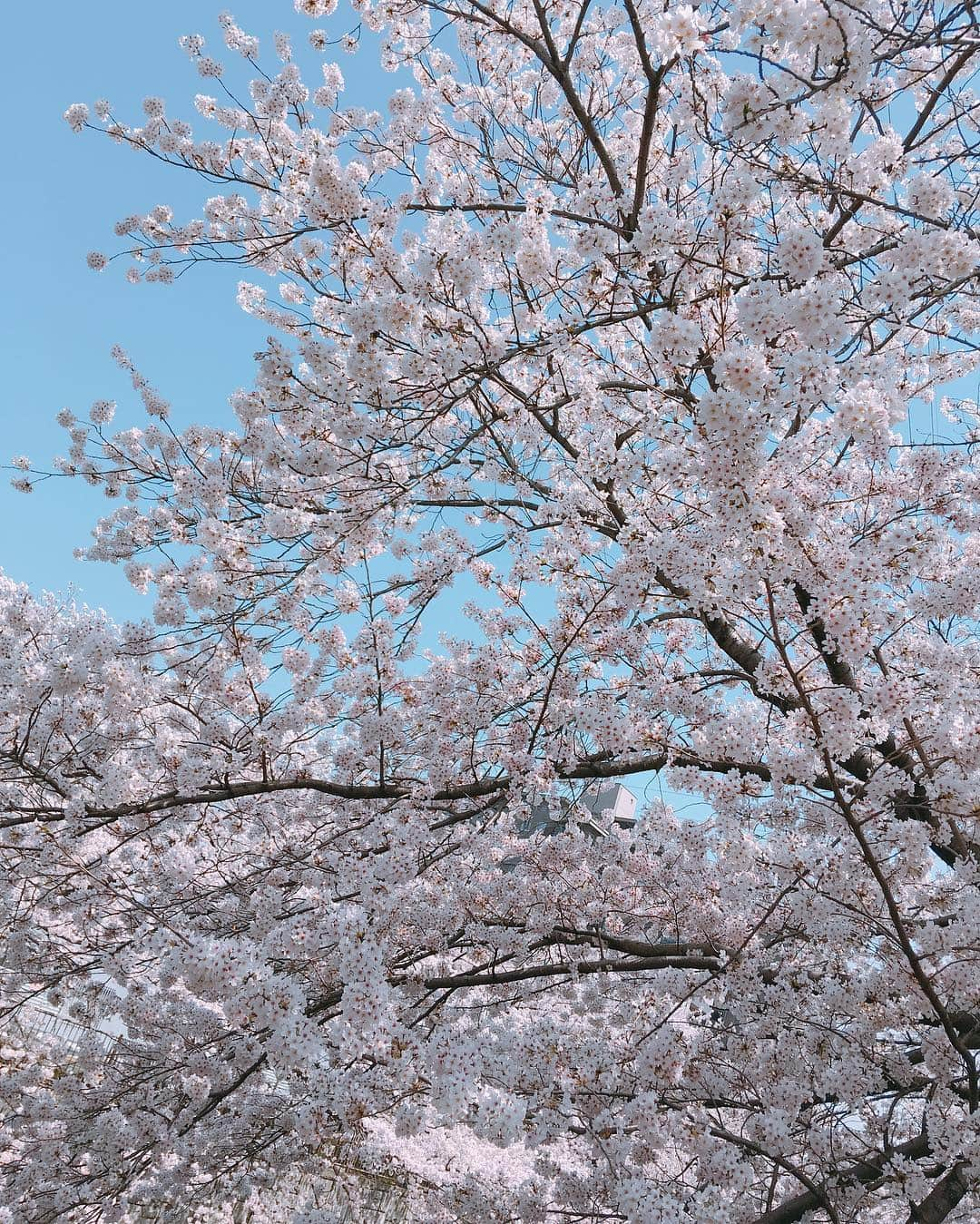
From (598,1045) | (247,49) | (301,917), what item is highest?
(247,49)

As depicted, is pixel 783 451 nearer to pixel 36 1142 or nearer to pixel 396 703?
pixel 396 703

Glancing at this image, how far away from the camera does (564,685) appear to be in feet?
15.6

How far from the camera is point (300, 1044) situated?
8.44ft

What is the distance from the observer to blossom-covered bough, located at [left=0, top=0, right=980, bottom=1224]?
3004 mm

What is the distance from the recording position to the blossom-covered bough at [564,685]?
3.00 meters

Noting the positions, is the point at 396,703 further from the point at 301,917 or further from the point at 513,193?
the point at 513,193

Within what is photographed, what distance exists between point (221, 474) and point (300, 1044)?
163 inches

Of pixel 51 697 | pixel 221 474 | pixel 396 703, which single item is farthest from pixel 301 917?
pixel 221 474

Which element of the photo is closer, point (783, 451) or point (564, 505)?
point (783, 451)

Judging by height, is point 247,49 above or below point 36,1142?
above

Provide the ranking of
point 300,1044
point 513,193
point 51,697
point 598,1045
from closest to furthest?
point 300,1044
point 598,1045
point 51,697
point 513,193

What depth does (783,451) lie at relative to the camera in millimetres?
3131

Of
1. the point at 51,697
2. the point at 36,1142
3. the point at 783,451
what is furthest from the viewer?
the point at 36,1142

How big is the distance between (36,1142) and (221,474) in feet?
18.4
